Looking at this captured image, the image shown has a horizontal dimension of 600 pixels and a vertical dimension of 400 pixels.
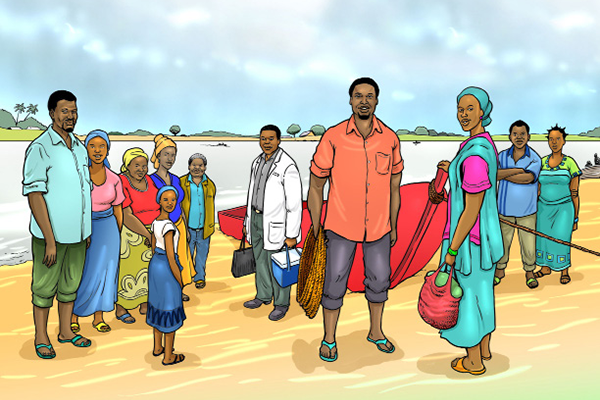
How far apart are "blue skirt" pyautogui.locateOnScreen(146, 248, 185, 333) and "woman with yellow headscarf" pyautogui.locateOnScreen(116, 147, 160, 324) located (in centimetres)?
102

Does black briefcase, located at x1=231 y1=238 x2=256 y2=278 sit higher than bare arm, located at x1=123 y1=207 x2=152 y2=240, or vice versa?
bare arm, located at x1=123 y1=207 x2=152 y2=240

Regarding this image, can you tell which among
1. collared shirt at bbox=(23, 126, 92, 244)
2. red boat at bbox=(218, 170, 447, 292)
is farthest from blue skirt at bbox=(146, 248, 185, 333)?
red boat at bbox=(218, 170, 447, 292)

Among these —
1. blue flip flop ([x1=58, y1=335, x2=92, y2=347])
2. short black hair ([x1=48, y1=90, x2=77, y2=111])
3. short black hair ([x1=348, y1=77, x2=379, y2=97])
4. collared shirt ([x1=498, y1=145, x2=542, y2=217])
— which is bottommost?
blue flip flop ([x1=58, y1=335, x2=92, y2=347])

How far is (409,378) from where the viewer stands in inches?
153

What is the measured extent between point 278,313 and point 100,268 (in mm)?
1752

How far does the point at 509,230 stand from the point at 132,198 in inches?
167

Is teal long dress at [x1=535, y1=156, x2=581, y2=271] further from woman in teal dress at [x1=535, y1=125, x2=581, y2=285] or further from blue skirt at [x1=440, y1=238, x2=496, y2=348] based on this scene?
blue skirt at [x1=440, y1=238, x2=496, y2=348]

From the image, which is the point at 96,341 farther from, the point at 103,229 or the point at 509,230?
the point at 509,230

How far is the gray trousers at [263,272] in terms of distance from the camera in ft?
17.5

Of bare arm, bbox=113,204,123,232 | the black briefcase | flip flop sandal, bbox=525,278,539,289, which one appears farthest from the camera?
flip flop sandal, bbox=525,278,539,289

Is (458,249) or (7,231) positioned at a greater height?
(458,249)

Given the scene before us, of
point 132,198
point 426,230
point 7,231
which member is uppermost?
point 132,198

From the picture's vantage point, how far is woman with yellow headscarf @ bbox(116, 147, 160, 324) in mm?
4906

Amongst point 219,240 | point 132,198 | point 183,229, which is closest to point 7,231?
point 219,240
